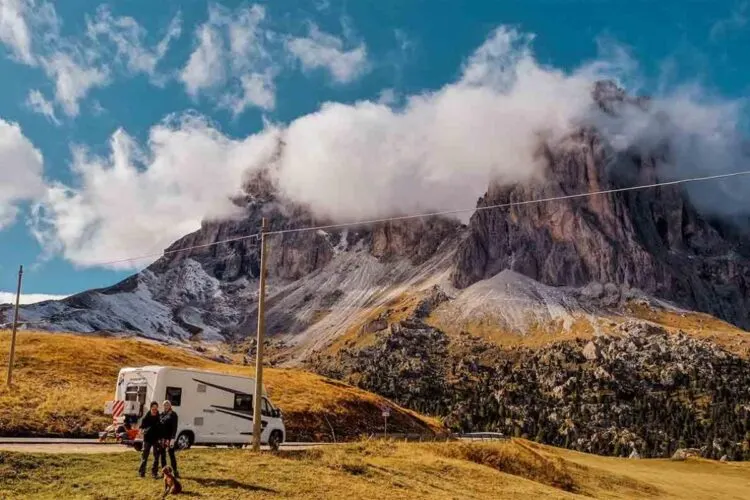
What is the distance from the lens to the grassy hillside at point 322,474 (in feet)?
63.9

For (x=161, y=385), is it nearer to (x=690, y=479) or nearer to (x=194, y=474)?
(x=194, y=474)

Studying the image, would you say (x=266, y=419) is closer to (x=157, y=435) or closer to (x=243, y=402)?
(x=243, y=402)

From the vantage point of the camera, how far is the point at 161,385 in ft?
109

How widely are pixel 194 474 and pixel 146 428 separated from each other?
2.50 metres

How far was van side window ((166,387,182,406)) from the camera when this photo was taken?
33.3m

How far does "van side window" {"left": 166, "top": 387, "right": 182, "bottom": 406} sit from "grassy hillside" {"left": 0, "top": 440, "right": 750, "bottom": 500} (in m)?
6.68

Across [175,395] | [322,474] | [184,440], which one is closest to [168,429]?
[322,474]

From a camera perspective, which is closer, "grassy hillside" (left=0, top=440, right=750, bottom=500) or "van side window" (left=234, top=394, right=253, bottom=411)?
"grassy hillside" (left=0, top=440, right=750, bottom=500)

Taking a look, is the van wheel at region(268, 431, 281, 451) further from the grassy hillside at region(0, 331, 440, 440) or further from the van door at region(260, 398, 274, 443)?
the grassy hillside at region(0, 331, 440, 440)

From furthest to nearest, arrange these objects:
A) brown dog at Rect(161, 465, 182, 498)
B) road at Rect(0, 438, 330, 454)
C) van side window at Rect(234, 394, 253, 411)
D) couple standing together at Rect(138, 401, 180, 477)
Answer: van side window at Rect(234, 394, 253, 411)
road at Rect(0, 438, 330, 454)
couple standing together at Rect(138, 401, 180, 477)
brown dog at Rect(161, 465, 182, 498)

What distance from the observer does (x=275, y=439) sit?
35.7 m

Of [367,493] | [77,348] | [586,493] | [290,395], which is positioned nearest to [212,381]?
[367,493]

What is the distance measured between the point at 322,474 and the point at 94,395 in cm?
2917

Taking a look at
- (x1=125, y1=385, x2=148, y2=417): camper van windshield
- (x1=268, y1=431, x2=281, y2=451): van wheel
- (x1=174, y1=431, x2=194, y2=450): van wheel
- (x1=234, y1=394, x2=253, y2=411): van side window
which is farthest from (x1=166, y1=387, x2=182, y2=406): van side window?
(x1=268, y1=431, x2=281, y2=451): van wheel
